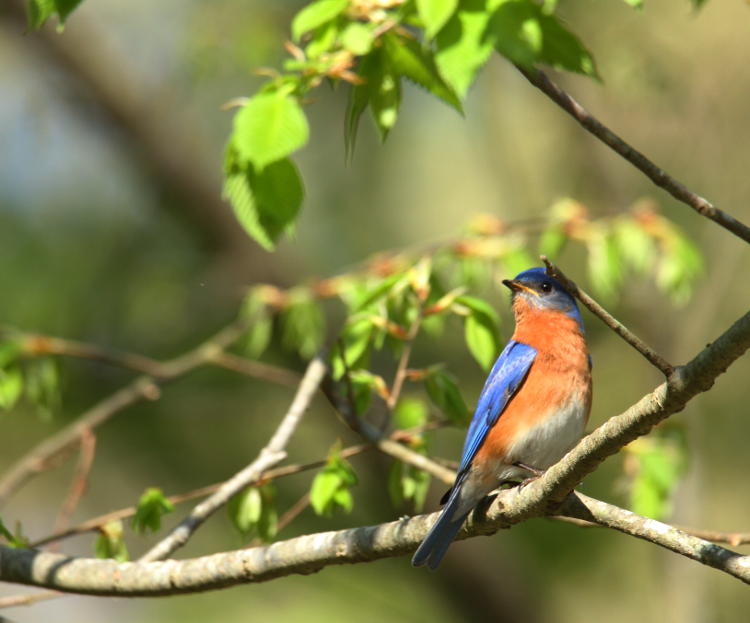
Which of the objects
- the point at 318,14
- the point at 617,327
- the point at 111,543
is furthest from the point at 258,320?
the point at 617,327

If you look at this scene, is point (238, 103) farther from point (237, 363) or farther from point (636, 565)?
point (636, 565)

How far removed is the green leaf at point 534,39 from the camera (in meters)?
2.58

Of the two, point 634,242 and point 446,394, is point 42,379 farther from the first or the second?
point 634,242

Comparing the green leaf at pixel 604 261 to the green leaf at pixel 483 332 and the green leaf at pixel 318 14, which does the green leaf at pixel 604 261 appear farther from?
the green leaf at pixel 318 14

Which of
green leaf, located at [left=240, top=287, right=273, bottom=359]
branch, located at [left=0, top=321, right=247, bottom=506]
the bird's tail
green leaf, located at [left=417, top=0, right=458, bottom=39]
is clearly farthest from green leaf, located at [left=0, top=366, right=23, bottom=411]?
green leaf, located at [left=417, top=0, right=458, bottom=39]

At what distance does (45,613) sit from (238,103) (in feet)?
29.2

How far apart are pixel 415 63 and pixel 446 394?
1.39 metres

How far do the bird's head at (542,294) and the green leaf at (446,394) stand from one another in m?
0.71

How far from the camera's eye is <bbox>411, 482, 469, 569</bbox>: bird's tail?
10.0ft

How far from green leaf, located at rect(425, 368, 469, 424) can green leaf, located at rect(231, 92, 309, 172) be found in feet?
3.98

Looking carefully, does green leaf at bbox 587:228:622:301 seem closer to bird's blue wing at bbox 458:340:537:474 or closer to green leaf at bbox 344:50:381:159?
bird's blue wing at bbox 458:340:537:474

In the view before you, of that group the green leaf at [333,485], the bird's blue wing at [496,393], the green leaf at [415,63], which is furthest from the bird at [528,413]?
the green leaf at [415,63]

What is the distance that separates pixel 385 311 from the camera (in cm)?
396

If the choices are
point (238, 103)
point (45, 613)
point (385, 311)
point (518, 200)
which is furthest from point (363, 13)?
point (45, 613)
